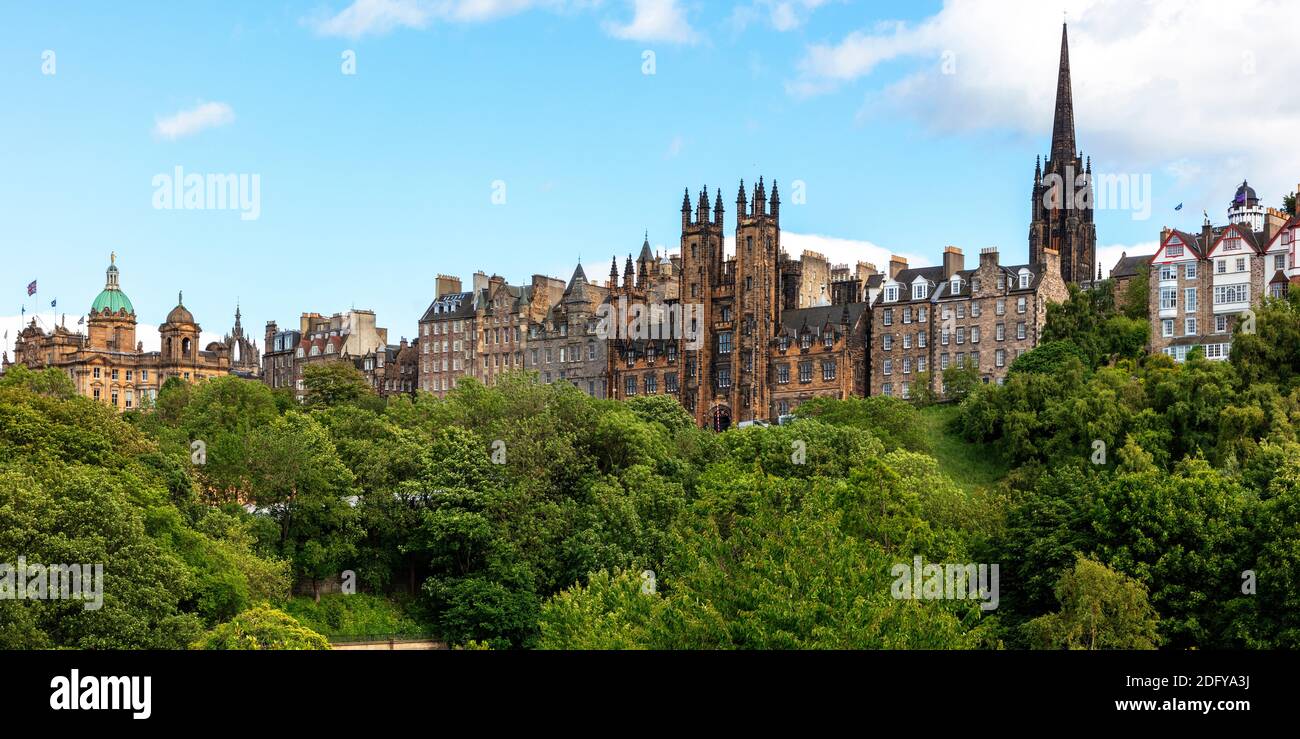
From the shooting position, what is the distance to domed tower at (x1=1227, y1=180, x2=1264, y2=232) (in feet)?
350

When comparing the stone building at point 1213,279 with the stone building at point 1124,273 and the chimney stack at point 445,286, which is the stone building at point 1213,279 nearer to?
the stone building at point 1124,273

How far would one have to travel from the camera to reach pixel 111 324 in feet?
520

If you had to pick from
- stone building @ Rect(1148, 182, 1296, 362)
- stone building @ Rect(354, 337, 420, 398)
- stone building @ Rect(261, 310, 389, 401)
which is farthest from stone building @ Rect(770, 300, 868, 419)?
stone building @ Rect(261, 310, 389, 401)

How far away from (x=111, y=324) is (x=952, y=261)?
3543 inches

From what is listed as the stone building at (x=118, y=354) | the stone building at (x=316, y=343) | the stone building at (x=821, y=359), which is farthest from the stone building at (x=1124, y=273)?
the stone building at (x=118, y=354)

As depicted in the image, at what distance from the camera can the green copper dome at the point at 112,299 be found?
15975cm

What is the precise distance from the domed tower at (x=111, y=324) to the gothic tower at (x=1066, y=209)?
9265 cm

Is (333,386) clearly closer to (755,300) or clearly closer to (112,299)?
(755,300)

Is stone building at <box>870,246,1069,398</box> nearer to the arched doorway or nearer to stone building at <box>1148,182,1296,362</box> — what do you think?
stone building at <box>1148,182,1296,362</box>

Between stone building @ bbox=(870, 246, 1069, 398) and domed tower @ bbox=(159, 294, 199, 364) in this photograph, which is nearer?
Result: stone building @ bbox=(870, 246, 1069, 398)

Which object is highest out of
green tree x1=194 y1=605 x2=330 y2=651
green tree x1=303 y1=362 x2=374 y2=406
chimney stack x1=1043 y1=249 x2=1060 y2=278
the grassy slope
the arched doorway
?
chimney stack x1=1043 y1=249 x2=1060 y2=278

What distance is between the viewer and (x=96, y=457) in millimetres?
62875
